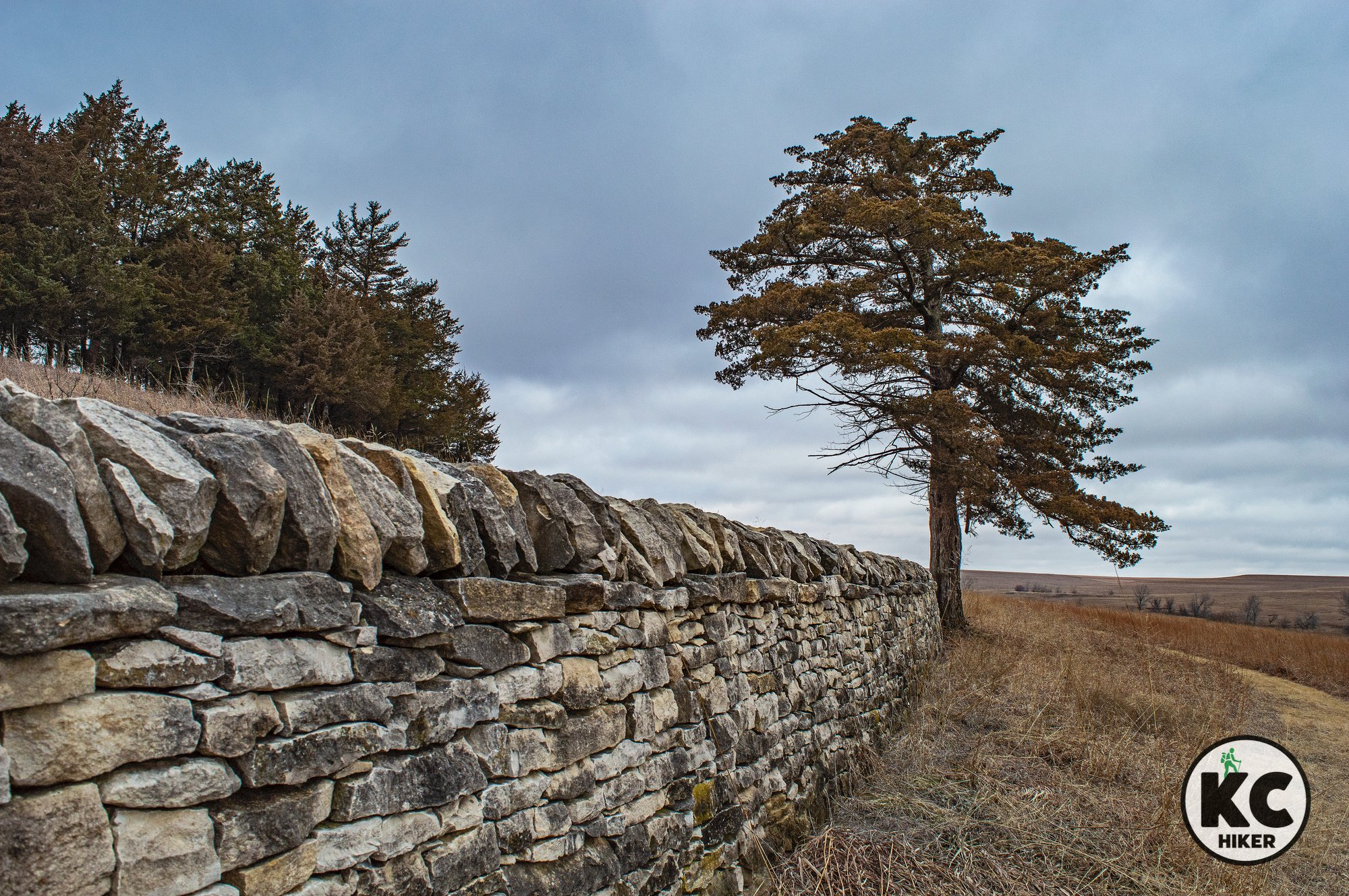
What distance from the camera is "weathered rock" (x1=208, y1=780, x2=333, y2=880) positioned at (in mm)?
1672

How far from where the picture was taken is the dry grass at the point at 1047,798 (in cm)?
404

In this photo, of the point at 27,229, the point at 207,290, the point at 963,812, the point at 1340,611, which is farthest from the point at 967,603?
the point at 1340,611

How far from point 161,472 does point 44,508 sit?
228mm

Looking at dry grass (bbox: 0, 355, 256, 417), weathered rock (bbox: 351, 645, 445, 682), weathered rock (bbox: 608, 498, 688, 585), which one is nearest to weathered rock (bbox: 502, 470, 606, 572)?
weathered rock (bbox: 608, 498, 688, 585)

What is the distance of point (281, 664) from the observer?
183 cm

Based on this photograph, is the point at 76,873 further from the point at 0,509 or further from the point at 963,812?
the point at 963,812

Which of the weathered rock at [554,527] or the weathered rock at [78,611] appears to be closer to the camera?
the weathered rock at [78,611]

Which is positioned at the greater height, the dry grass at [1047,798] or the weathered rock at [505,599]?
the weathered rock at [505,599]

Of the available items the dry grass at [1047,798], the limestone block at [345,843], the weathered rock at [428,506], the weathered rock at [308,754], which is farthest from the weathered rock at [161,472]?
the dry grass at [1047,798]

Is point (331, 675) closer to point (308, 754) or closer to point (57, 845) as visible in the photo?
point (308, 754)

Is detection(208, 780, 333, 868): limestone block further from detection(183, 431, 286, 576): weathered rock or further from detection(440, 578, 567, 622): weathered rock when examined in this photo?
detection(440, 578, 567, 622): weathered rock

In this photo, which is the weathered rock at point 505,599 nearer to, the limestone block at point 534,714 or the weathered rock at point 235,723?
the limestone block at point 534,714

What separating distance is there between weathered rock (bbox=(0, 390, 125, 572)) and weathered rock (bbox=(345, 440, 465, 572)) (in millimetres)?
822

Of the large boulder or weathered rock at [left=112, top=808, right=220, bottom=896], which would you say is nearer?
the large boulder
